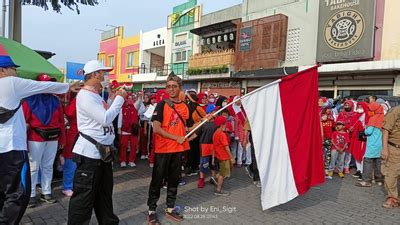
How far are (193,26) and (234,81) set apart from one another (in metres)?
6.82

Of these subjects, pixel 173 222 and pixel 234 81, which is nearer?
pixel 173 222

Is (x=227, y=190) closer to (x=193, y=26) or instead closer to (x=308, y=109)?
(x=308, y=109)

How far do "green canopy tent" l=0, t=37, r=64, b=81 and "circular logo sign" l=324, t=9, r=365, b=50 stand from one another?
1424cm

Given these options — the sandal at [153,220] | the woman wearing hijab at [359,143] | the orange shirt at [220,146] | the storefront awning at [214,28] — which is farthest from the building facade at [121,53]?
the sandal at [153,220]

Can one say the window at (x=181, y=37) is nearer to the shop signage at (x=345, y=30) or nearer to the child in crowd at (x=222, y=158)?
the shop signage at (x=345, y=30)

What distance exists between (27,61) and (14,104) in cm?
352

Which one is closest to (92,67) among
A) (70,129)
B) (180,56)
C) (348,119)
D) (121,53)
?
(70,129)

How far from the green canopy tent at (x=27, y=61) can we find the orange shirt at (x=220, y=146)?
135 inches

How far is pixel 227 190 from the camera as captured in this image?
6352 millimetres

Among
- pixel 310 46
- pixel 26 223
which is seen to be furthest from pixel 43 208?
pixel 310 46

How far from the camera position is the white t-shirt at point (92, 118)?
3.48m

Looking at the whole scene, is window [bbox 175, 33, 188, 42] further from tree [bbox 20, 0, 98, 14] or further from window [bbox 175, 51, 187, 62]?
tree [bbox 20, 0, 98, 14]

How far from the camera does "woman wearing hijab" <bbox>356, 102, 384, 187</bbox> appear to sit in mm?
7148

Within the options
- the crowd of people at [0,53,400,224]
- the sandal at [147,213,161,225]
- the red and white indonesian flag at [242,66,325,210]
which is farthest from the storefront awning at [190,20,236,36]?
the sandal at [147,213,161,225]
